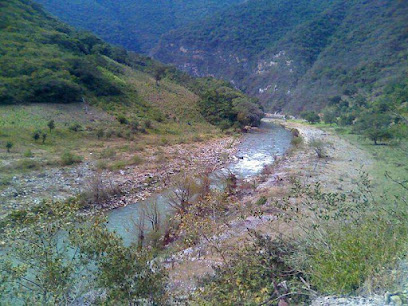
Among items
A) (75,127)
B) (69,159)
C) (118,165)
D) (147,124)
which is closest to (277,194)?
(118,165)

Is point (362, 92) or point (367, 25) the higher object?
point (367, 25)

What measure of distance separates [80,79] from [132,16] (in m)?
119

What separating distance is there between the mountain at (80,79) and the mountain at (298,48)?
26.8m

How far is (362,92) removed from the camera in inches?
2108

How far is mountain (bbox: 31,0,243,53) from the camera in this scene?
4368 inches

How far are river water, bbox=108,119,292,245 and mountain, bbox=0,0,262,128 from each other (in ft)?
28.9

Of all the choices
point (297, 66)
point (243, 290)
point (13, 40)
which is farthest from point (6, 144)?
point (297, 66)

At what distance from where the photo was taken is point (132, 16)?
140m

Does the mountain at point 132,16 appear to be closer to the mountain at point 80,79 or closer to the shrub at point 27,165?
the mountain at point 80,79

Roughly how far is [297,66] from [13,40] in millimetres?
76603

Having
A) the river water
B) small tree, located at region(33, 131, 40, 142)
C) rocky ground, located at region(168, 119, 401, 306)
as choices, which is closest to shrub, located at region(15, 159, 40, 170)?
small tree, located at region(33, 131, 40, 142)

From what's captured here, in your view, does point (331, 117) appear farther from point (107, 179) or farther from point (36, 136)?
point (36, 136)

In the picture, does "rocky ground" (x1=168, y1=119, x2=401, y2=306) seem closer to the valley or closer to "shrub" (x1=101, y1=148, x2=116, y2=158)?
the valley

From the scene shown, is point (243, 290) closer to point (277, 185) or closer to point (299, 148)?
point (277, 185)
